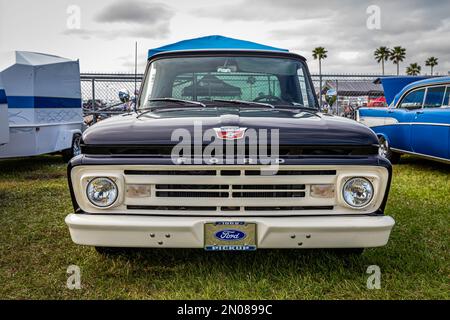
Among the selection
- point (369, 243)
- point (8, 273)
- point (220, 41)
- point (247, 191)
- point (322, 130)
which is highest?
point (220, 41)

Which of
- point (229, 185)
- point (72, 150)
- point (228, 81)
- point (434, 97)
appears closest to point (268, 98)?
point (228, 81)

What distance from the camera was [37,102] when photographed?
8.10m

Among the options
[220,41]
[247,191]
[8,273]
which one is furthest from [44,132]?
[247,191]

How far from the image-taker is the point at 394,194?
5973mm

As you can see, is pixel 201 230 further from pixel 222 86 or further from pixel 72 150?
pixel 72 150

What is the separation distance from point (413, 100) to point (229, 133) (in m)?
6.28

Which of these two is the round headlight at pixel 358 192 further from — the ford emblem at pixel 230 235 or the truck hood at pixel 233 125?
the ford emblem at pixel 230 235

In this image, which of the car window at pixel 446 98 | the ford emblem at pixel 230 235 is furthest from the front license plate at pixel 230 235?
the car window at pixel 446 98

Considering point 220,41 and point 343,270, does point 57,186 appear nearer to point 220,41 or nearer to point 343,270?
point 343,270

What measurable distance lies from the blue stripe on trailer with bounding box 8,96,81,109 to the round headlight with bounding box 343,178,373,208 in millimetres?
6542

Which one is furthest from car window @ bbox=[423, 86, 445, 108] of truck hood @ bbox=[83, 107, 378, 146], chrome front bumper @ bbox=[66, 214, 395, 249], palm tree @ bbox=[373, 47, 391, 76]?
palm tree @ bbox=[373, 47, 391, 76]

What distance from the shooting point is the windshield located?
3.99 m

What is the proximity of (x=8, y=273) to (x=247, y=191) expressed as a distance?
1.88 metres

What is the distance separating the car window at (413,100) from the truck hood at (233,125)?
5.31m
